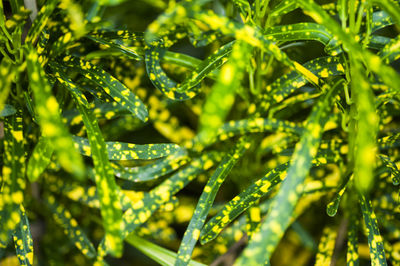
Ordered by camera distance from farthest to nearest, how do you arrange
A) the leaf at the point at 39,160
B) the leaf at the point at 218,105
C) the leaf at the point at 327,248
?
the leaf at the point at 327,248
the leaf at the point at 39,160
the leaf at the point at 218,105

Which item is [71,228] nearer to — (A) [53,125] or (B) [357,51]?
(A) [53,125]

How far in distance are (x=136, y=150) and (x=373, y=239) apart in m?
0.34

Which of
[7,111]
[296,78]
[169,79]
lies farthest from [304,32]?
[7,111]

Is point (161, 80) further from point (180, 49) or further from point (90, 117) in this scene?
point (180, 49)

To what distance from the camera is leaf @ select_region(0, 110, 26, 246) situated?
0.41m

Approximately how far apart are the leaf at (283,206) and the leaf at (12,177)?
0.28 m

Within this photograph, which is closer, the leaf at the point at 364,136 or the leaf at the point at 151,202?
the leaf at the point at 364,136

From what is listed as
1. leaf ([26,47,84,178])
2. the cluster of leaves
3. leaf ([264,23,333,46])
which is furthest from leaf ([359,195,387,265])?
leaf ([26,47,84,178])

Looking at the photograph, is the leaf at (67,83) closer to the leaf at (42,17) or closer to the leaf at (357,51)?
the leaf at (42,17)

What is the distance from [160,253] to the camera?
566mm

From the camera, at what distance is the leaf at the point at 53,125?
10.8 inches

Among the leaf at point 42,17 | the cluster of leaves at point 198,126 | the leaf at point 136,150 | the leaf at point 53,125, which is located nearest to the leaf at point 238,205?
the cluster of leaves at point 198,126

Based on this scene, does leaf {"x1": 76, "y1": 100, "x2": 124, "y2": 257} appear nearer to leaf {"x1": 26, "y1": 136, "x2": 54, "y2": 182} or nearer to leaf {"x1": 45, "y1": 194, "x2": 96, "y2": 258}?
leaf {"x1": 26, "y1": 136, "x2": 54, "y2": 182}

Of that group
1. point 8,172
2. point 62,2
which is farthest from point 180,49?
point 8,172
